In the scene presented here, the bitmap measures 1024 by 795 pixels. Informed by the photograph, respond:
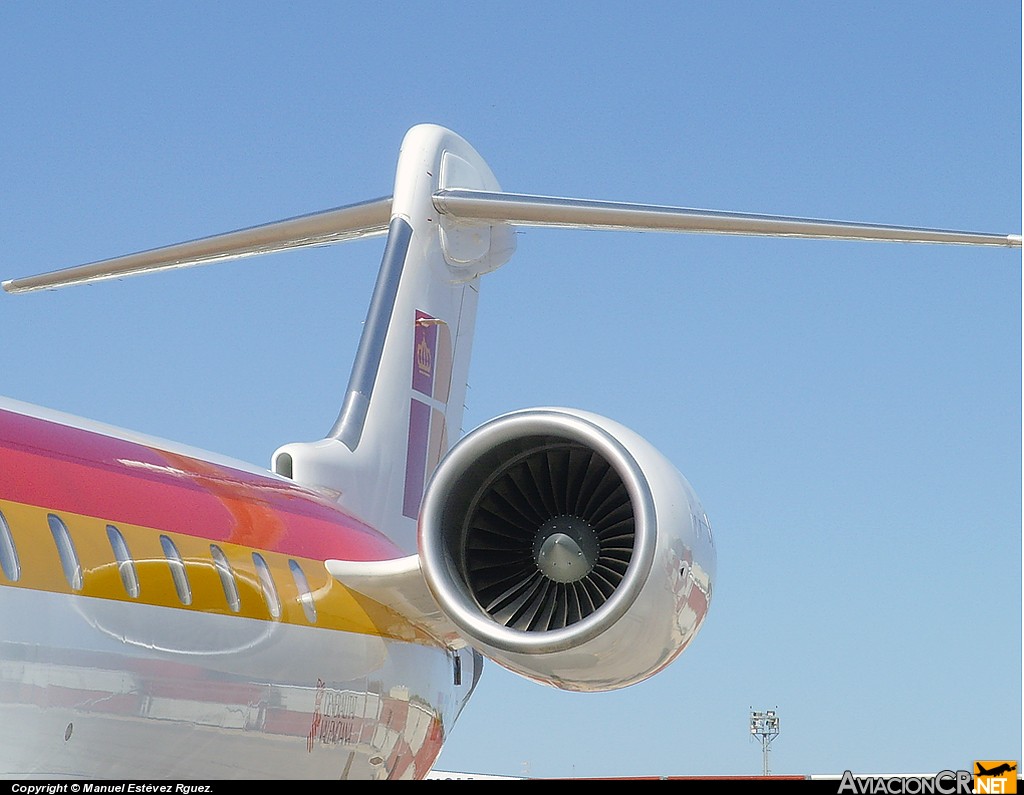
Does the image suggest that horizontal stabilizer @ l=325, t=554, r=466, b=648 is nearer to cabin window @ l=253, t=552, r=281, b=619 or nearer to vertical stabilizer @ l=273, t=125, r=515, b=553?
cabin window @ l=253, t=552, r=281, b=619

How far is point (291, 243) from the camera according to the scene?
10773 millimetres

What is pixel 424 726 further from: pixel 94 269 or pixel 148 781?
pixel 94 269

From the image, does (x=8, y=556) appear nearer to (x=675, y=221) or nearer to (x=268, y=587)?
(x=268, y=587)

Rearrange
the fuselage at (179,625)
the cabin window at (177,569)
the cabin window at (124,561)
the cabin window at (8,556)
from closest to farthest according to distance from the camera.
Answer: the cabin window at (8,556), the fuselage at (179,625), the cabin window at (124,561), the cabin window at (177,569)

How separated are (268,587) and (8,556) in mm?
1750

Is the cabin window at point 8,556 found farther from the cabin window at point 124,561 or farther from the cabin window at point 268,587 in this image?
the cabin window at point 268,587

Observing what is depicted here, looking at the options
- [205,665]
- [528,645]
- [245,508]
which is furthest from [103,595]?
[528,645]

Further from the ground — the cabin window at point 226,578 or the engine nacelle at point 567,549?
the engine nacelle at point 567,549

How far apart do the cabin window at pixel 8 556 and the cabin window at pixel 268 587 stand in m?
1.65

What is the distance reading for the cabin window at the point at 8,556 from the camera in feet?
18.7

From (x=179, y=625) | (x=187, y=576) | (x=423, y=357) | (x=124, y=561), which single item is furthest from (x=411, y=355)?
(x=124, y=561)

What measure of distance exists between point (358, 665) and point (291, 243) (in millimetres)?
3934

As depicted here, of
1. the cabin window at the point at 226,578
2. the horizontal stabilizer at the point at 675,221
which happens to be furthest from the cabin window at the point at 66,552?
the horizontal stabilizer at the point at 675,221

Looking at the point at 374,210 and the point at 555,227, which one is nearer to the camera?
the point at 555,227
